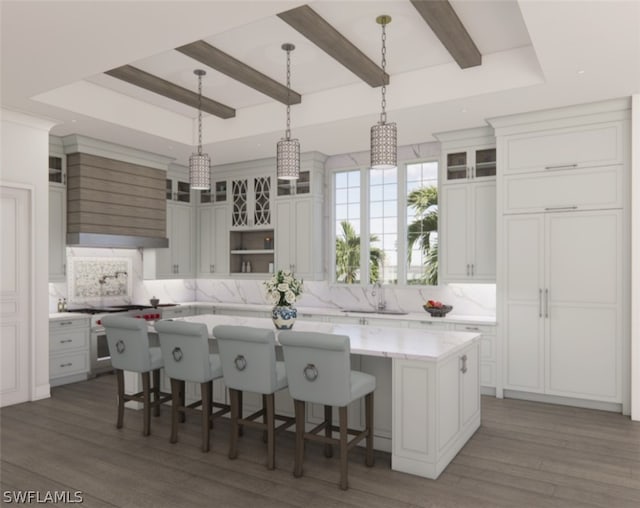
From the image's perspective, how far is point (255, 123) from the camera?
222 inches

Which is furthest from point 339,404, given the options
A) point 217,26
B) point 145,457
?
point 217,26

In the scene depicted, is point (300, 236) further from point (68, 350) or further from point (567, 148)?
point (567, 148)

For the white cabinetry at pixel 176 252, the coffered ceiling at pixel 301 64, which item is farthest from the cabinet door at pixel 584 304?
the white cabinetry at pixel 176 252

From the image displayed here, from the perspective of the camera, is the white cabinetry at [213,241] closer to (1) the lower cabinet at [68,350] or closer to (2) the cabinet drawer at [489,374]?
(1) the lower cabinet at [68,350]

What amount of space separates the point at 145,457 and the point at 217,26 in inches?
118

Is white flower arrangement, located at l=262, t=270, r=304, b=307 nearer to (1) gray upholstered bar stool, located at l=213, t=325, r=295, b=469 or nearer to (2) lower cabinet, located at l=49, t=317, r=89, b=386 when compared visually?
(1) gray upholstered bar stool, located at l=213, t=325, r=295, b=469

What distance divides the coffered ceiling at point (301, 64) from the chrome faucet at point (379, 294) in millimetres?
1839

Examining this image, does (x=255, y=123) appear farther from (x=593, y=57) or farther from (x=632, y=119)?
(x=632, y=119)

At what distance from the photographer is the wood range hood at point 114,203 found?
19.2ft

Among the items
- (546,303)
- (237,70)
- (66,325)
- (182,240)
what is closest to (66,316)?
(66,325)

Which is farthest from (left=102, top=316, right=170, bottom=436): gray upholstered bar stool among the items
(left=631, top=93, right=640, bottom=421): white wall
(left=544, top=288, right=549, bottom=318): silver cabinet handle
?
(left=631, top=93, right=640, bottom=421): white wall

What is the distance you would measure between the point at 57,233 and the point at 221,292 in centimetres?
275

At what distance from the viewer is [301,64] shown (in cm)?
449

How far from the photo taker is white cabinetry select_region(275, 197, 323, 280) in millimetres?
6707
